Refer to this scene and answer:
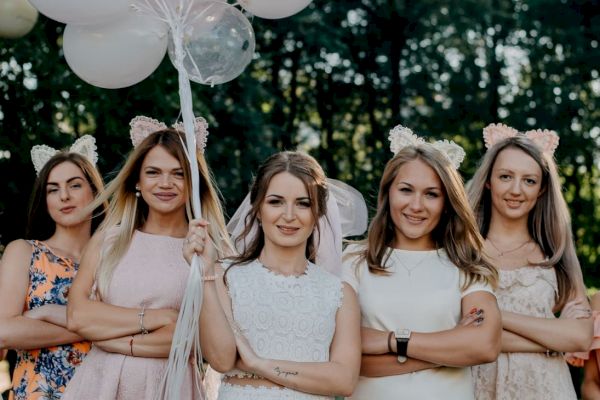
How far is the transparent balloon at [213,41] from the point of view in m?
4.19

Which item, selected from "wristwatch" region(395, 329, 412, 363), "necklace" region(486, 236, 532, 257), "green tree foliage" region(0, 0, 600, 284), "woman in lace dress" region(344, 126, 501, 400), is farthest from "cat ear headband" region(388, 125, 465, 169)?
Result: "green tree foliage" region(0, 0, 600, 284)

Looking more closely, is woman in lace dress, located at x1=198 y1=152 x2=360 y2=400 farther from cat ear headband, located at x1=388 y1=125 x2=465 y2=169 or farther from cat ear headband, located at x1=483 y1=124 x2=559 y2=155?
cat ear headband, located at x1=483 y1=124 x2=559 y2=155

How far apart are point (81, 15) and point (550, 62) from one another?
8.65 meters

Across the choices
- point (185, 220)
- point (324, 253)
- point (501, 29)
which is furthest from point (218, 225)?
point (501, 29)

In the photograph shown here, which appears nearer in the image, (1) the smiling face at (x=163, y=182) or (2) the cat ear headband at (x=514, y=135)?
(1) the smiling face at (x=163, y=182)

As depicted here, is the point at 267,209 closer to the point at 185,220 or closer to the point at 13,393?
the point at 185,220

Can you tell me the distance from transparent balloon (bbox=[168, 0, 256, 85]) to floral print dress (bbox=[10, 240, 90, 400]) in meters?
1.20

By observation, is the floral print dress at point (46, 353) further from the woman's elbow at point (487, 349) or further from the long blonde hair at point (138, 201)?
the woman's elbow at point (487, 349)

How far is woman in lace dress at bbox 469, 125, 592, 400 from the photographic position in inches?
172

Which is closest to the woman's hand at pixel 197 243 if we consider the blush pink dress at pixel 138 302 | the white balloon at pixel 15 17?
the blush pink dress at pixel 138 302

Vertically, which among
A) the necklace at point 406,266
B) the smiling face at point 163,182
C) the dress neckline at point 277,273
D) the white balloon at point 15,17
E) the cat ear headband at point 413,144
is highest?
the white balloon at point 15,17

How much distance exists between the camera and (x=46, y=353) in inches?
180

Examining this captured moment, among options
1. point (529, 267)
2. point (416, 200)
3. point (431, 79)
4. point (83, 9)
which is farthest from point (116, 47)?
point (431, 79)

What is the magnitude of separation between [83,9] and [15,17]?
3.20m
